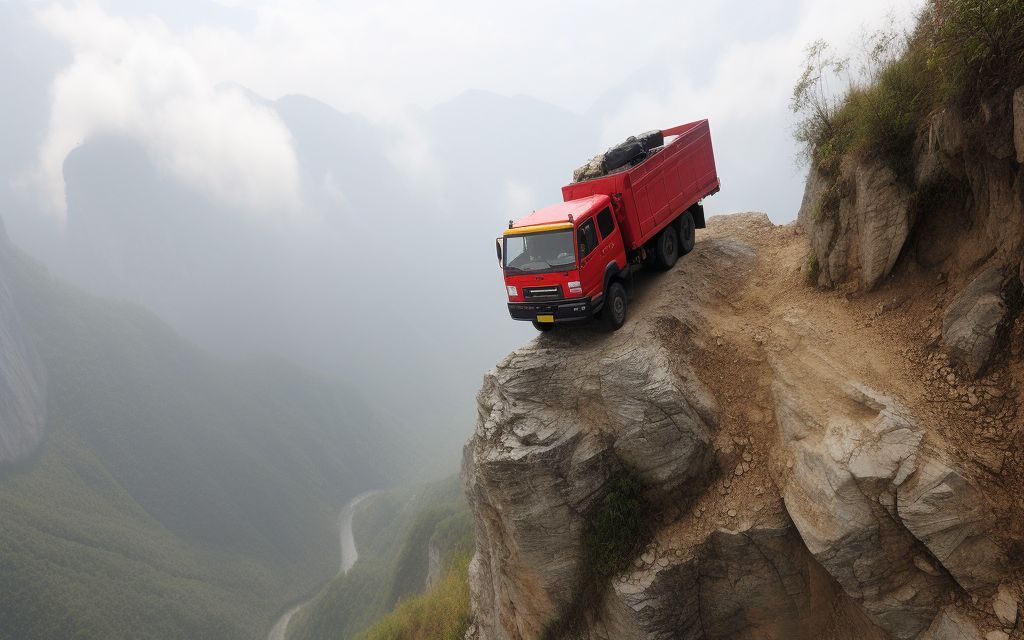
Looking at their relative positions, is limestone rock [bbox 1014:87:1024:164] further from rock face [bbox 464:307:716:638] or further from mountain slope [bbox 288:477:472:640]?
mountain slope [bbox 288:477:472:640]

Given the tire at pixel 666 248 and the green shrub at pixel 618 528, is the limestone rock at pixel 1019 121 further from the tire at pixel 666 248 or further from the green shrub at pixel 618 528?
the green shrub at pixel 618 528

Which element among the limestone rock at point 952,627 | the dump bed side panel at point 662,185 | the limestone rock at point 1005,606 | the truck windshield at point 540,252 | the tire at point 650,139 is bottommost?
the limestone rock at point 952,627

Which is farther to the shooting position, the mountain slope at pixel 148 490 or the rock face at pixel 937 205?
the mountain slope at pixel 148 490

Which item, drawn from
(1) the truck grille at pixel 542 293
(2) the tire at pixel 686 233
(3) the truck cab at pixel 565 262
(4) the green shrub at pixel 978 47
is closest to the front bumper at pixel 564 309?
(3) the truck cab at pixel 565 262

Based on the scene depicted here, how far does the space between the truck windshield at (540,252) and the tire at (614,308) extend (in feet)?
5.02

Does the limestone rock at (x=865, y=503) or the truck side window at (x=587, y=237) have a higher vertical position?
the truck side window at (x=587, y=237)

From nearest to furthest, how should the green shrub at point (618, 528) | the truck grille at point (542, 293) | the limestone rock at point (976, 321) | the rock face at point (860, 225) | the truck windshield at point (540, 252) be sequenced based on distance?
the limestone rock at point (976, 321)
the rock face at point (860, 225)
the green shrub at point (618, 528)
the truck windshield at point (540, 252)
the truck grille at point (542, 293)

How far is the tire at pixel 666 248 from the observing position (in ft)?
46.2

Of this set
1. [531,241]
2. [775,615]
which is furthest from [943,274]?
[531,241]

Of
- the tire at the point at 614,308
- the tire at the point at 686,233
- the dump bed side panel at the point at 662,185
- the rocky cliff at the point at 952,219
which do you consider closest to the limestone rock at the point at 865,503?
the rocky cliff at the point at 952,219

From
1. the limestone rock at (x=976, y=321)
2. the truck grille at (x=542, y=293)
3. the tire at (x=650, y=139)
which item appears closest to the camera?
the limestone rock at (x=976, y=321)

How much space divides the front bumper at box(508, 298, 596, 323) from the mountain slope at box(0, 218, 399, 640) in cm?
10876

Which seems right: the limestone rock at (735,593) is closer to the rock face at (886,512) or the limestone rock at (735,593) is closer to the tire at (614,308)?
the rock face at (886,512)

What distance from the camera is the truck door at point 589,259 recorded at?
11430 mm
